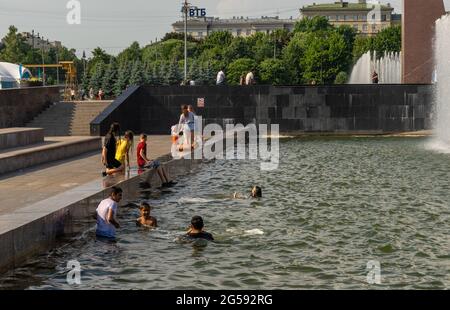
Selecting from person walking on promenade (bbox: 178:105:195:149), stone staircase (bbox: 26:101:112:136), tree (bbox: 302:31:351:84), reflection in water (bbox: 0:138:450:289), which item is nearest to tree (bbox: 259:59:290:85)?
tree (bbox: 302:31:351:84)

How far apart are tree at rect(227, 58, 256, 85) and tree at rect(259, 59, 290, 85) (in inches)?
72.5

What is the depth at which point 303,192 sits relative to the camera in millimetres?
18609

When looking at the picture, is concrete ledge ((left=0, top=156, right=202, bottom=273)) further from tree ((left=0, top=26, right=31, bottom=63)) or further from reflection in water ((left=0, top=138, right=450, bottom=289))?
tree ((left=0, top=26, right=31, bottom=63))

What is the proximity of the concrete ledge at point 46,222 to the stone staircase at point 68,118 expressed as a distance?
16.5m

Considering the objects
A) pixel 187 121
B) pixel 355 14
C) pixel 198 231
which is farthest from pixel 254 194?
pixel 355 14

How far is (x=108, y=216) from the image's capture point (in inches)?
523

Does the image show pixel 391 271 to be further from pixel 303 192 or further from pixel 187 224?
pixel 303 192

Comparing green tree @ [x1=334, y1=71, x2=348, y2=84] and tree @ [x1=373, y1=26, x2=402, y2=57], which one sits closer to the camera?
green tree @ [x1=334, y1=71, x2=348, y2=84]

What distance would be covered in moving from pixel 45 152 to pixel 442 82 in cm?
2138

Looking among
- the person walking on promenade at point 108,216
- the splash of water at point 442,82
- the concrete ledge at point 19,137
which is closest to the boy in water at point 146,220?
the person walking on promenade at point 108,216

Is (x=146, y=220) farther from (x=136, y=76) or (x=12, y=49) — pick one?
(x=12, y=49)

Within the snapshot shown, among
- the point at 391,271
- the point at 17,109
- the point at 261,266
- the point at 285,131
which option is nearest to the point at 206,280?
A: the point at 261,266

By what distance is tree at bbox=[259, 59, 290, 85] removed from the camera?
3890 inches

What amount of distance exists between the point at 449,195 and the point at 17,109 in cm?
2000
